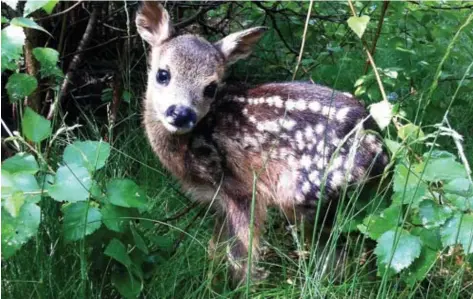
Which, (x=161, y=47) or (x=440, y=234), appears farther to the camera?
(x=161, y=47)

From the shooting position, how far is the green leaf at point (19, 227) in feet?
6.98

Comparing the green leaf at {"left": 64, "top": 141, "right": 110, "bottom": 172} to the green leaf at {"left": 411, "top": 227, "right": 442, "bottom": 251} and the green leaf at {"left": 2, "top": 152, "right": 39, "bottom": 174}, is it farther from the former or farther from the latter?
the green leaf at {"left": 411, "top": 227, "right": 442, "bottom": 251}

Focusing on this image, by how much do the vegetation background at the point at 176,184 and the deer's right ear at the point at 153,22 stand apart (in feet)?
1.18

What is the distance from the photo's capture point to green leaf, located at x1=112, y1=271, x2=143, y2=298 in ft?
8.49

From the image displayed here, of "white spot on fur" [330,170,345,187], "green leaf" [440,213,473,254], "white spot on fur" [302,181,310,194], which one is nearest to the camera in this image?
"green leaf" [440,213,473,254]

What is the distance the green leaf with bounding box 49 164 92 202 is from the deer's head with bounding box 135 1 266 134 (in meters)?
1.00

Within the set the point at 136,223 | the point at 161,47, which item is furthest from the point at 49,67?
the point at 161,47

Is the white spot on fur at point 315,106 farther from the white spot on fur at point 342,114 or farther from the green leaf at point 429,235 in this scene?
the green leaf at point 429,235

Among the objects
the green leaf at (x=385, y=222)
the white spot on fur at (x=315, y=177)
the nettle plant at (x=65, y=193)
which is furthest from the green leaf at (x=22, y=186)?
the white spot on fur at (x=315, y=177)

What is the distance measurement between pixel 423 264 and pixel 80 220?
3.32ft

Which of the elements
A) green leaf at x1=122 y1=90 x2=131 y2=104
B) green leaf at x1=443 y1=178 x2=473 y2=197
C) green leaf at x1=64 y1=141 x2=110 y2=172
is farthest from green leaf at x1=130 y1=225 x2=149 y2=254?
green leaf at x1=122 y1=90 x2=131 y2=104

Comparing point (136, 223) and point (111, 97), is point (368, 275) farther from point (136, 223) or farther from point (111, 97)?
point (111, 97)

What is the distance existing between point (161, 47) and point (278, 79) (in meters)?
1.21

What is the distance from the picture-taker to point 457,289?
8.07 ft
